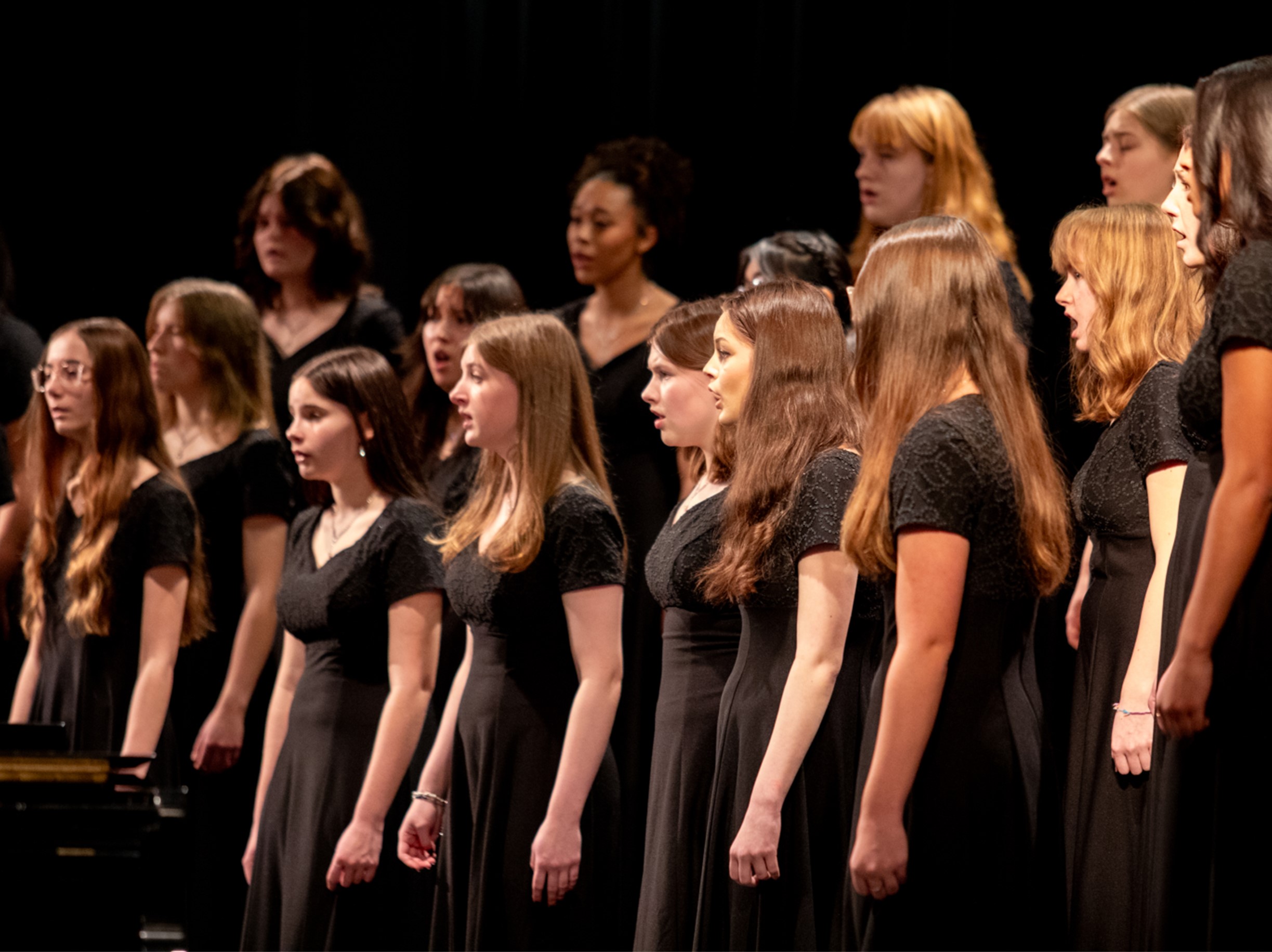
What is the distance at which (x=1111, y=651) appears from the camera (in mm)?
2771

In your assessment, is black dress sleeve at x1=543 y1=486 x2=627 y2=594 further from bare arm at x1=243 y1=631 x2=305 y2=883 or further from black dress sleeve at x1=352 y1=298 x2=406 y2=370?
Answer: black dress sleeve at x1=352 y1=298 x2=406 y2=370

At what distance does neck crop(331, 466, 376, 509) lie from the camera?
12.1ft

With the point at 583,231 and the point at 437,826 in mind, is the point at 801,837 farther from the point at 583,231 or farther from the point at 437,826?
the point at 583,231

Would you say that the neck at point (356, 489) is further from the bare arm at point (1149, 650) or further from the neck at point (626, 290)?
the bare arm at point (1149, 650)

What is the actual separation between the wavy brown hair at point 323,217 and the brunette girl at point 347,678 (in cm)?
103

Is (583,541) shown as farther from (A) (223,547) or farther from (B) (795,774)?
(A) (223,547)

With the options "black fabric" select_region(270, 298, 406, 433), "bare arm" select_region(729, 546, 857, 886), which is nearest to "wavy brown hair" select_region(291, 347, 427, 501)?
"black fabric" select_region(270, 298, 406, 433)

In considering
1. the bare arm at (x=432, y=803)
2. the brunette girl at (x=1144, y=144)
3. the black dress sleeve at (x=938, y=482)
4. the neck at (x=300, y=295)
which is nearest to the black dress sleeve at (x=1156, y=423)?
the black dress sleeve at (x=938, y=482)

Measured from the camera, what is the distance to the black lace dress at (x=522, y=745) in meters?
3.17

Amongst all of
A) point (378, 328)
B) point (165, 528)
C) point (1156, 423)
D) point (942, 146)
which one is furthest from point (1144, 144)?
point (165, 528)

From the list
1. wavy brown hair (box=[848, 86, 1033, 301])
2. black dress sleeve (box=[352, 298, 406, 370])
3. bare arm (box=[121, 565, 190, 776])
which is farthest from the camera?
black dress sleeve (box=[352, 298, 406, 370])

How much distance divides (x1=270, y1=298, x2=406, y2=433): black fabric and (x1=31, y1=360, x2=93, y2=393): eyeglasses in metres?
0.58

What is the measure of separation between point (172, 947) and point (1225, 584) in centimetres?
153

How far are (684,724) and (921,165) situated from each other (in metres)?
1.83
